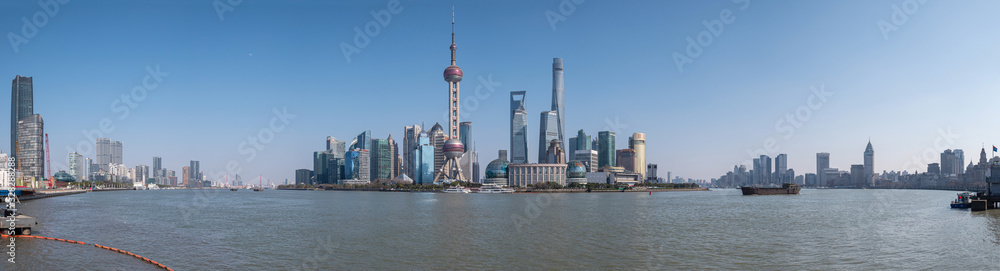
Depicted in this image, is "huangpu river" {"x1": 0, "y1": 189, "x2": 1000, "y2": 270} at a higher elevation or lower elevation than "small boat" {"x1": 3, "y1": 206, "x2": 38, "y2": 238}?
lower

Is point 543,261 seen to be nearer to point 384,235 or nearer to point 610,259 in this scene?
point 610,259

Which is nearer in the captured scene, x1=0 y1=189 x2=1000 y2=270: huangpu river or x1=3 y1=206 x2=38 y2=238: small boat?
x1=0 y1=189 x2=1000 y2=270: huangpu river

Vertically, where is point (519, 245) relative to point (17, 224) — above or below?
below

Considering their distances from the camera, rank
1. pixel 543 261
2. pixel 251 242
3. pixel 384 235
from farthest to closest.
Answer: pixel 384 235
pixel 251 242
pixel 543 261

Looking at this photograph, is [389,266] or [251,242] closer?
[389,266]

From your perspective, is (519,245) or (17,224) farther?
(17,224)

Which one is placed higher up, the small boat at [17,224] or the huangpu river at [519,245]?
Answer: the small boat at [17,224]

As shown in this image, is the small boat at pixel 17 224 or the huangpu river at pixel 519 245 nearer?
the huangpu river at pixel 519 245

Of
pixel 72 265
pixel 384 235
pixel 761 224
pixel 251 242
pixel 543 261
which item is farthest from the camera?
pixel 761 224

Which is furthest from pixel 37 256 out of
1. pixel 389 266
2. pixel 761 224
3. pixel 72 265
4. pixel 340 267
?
pixel 761 224
